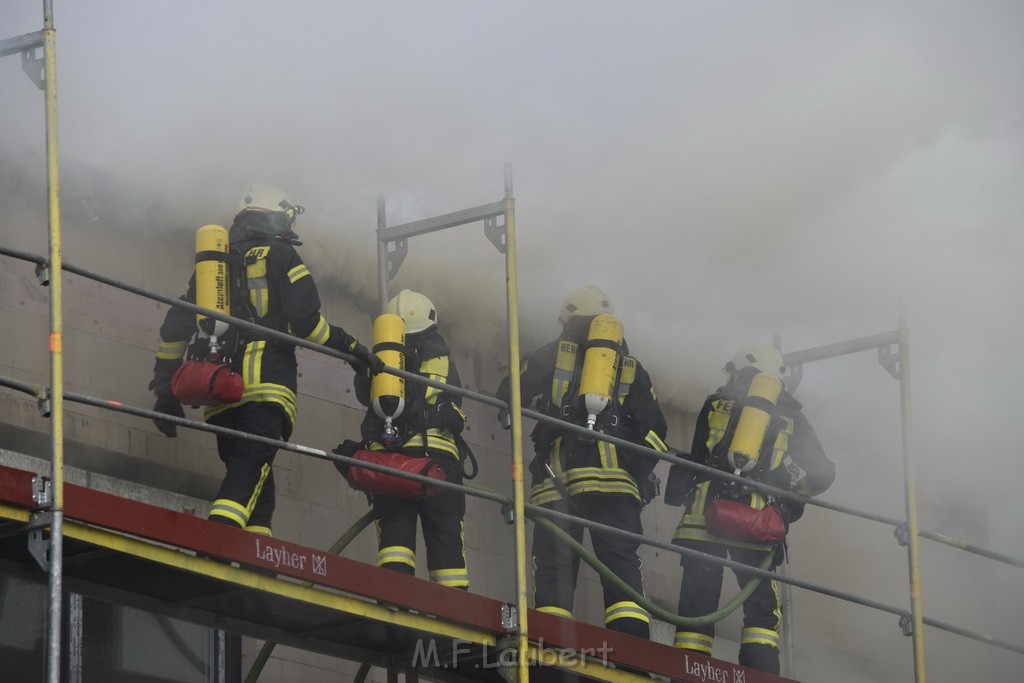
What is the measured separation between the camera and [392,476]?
794 centimetres

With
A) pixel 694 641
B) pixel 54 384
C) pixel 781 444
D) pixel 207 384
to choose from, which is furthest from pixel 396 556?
pixel 781 444

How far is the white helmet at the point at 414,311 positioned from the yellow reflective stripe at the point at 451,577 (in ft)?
4.03

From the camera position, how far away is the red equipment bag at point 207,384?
7305 millimetres

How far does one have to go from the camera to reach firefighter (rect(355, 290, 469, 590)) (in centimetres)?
819

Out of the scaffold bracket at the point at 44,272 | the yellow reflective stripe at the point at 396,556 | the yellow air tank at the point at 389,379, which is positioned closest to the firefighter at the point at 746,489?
the yellow reflective stripe at the point at 396,556

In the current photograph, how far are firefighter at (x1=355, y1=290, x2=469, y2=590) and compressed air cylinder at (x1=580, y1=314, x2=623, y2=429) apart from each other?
685mm

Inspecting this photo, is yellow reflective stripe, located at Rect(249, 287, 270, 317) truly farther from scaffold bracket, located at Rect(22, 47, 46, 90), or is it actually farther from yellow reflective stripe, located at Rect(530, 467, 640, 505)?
yellow reflective stripe, located at Rect(530, 467, 640, 505)

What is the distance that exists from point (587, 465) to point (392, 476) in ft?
4.42

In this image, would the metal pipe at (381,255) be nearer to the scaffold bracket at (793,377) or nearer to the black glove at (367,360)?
the black glove at (367,360)

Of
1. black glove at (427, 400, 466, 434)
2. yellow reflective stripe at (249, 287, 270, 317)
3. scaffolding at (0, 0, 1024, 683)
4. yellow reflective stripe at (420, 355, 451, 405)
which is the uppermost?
yellow reflective stripe at (420, 355, 451, 405)

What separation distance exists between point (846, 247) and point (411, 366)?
4827 millimetres

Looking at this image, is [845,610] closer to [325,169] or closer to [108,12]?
[325,169]

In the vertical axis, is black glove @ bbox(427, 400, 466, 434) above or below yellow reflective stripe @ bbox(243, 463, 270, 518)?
above

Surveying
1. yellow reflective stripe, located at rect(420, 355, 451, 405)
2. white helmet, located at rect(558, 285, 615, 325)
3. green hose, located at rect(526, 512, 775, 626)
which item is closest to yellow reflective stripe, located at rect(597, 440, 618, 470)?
green hose, located at rect(526, 512, 775, 626)
